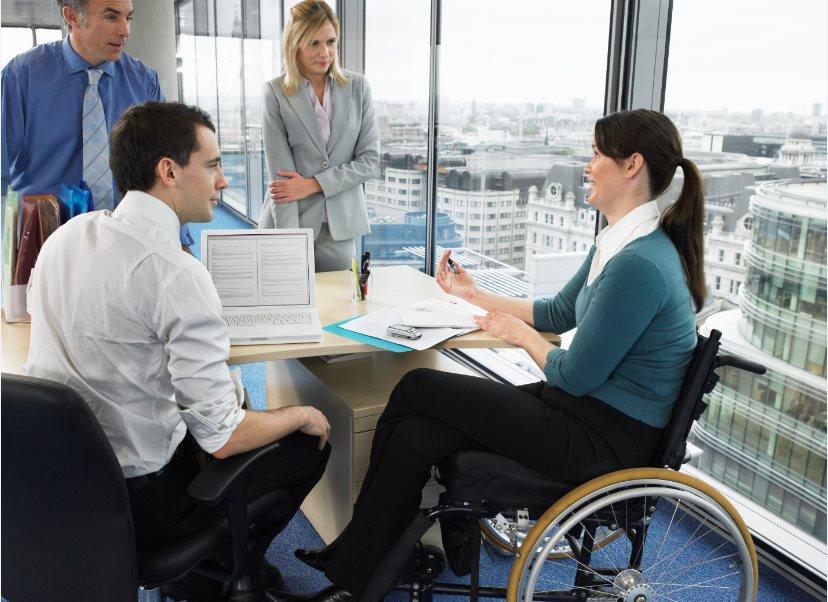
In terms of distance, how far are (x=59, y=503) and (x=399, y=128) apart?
329 cm

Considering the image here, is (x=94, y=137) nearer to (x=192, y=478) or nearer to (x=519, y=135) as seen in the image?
(x=192, y=478)

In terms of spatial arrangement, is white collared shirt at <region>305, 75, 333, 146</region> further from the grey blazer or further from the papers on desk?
the papers on desk

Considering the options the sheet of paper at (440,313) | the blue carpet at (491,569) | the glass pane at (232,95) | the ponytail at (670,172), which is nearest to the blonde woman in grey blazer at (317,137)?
the sheet of paper at (440,313)

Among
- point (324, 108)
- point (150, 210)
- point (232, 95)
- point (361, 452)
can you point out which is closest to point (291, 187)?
point (324, 108)

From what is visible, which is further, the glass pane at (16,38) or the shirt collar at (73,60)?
the glass pane at (16,38)

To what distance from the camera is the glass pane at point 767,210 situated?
2.01 m

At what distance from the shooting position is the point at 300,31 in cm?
271

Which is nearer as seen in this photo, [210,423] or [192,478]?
[210,423]

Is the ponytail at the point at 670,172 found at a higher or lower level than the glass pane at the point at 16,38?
lower

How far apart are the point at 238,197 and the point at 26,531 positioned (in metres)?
7.33

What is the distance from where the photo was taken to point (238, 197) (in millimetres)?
8305

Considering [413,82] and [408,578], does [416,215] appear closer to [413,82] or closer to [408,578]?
[413,82]

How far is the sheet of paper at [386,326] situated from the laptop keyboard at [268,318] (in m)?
0.12

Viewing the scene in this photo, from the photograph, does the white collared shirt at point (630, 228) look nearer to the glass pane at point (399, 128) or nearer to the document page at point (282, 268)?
the document page at point (282, 268)
